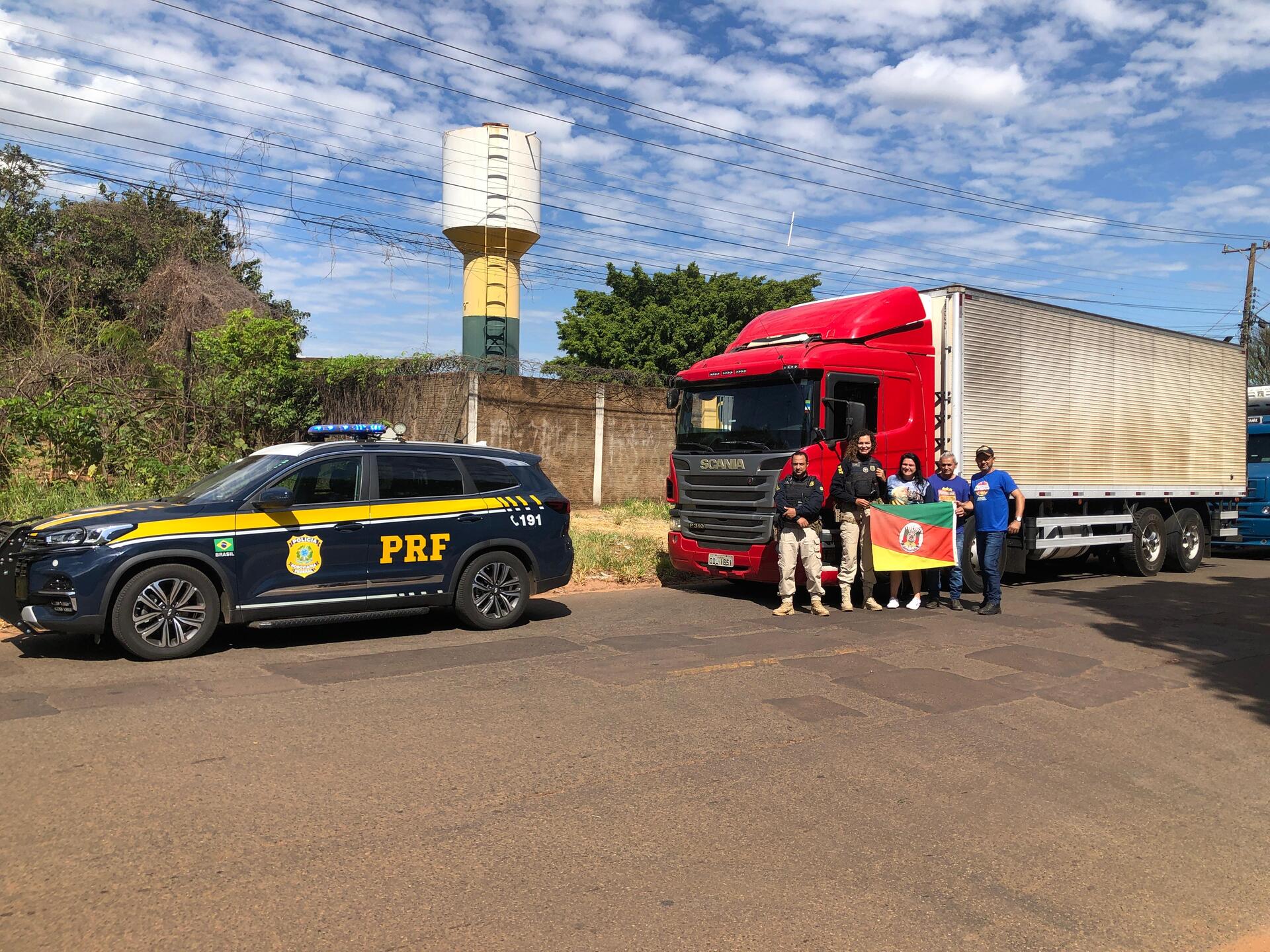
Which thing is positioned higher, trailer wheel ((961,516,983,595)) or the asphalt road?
trailer wheel ((961,516,983,595))

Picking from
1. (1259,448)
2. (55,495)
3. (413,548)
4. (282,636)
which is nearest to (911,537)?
(413,548)

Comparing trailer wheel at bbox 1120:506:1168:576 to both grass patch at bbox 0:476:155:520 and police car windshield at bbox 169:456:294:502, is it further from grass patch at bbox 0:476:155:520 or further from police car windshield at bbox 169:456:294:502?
grass patch at bbox 0:476:155:520

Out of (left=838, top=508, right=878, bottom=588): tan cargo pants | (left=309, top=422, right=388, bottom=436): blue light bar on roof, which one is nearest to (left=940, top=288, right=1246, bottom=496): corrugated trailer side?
(left=838, top=508, right=878, bottom=588): tan cargo pants

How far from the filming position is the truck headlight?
24.0 feet

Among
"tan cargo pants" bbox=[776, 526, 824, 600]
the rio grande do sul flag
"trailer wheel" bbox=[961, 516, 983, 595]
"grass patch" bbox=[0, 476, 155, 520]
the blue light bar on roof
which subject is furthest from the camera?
"grass patch" bbox=[0, 476, 155, 520]

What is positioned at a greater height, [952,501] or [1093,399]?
[1093,399]

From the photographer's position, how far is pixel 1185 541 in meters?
15.2

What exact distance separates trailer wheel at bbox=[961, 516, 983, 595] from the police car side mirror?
24.0 feet

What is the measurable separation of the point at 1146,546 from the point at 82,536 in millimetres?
14102

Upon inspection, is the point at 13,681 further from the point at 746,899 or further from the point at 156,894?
the point at 746,899

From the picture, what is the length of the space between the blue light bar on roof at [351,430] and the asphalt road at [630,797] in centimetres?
187

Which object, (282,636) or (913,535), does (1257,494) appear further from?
(282,636)

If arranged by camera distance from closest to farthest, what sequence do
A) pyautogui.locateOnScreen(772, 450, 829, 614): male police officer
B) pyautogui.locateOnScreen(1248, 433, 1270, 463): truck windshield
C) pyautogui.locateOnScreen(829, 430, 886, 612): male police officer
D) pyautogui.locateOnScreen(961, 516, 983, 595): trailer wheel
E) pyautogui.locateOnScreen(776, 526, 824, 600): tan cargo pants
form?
pyautogui.locateOnScreen(772, 450, 829, 614): male police officer < pyautogui.locateOnScreen(776, 526, 824, 600): tan cargo pants < pyautogui.locateOnScreen(829, 430, 886, 612): male police officer < pyautogui.locateOnScreen(961, 516, 983, 595): trailer wheel < pyautogui.locateOnScreen(1248, 433, 1270, 463): truck windshield

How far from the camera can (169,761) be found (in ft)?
16.8
